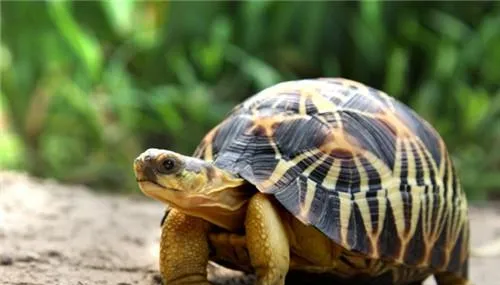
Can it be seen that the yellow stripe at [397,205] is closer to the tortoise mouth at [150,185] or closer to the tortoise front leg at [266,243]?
the tortoise front leg at [266,243]

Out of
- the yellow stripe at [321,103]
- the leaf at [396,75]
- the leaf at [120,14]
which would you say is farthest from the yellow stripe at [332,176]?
the leaf at [120,14]

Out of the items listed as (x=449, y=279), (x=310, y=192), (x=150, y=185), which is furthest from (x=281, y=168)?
(x=449, y=279)

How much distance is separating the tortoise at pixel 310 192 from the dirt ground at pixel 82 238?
247 millimetres

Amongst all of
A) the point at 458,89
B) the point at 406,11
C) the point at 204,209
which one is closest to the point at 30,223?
the point at 204,209

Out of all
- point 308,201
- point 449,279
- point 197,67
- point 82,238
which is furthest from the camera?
point 197,67

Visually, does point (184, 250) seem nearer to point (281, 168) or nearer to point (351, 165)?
point (281, 168)

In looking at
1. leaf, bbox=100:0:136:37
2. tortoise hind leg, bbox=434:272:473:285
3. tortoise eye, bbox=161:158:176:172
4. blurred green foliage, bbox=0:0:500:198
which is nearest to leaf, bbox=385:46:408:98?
blurred green foliage, bbox=0:0:500:198

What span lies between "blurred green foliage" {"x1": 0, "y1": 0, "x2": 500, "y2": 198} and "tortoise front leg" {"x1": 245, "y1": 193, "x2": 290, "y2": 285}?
2900mm

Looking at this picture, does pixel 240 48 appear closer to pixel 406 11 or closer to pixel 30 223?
pixel 406 11

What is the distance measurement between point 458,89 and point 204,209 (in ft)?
11.3

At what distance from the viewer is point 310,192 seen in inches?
63.1

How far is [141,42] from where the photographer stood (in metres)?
4.91

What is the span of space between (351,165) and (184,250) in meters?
0.40

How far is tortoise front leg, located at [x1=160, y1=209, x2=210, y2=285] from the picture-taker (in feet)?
5.32
